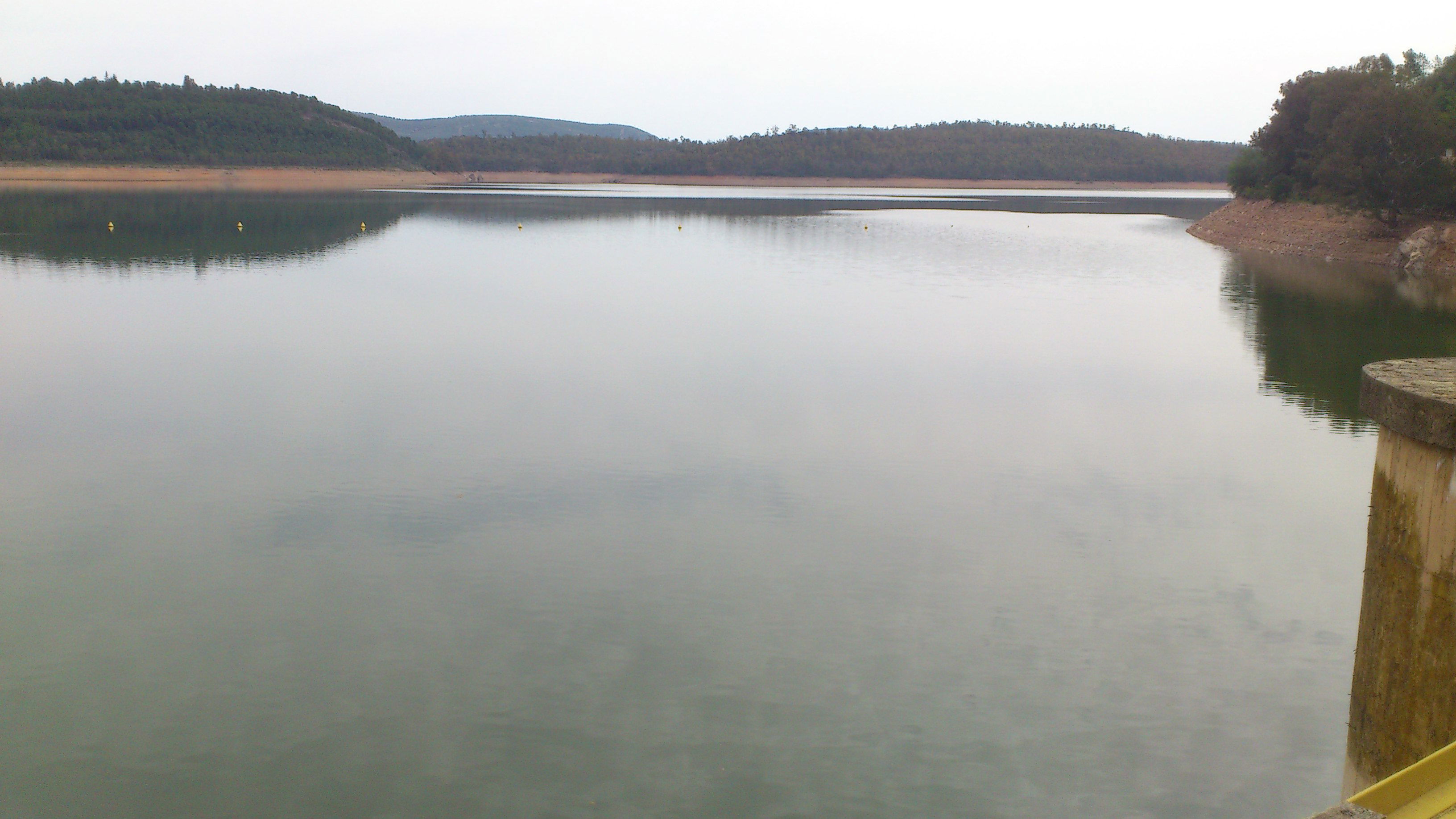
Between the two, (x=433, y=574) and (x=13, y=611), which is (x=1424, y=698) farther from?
(x=13, y=611)

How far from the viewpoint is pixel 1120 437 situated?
33.1 ft

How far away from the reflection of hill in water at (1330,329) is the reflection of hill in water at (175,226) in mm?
20263

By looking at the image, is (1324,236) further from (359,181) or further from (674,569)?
(359,181)

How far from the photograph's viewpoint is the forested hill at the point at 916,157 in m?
118

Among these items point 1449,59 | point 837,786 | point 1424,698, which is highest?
point 1449,59

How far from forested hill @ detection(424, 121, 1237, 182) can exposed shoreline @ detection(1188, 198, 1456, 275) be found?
7796 centimetres

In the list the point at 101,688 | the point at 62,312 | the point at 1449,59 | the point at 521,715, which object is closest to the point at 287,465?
the point at 101,688

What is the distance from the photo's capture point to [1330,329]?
17047 millimetres

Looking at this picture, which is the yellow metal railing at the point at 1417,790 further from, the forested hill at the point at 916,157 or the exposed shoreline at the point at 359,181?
the forested hill at the point at 916,157

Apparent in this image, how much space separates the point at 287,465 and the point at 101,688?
358 cm

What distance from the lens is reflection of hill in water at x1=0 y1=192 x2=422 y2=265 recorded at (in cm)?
2683

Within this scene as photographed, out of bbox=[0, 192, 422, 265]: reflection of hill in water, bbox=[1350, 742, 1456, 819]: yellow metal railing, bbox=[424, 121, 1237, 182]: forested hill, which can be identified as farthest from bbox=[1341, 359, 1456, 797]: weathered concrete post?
bbox=[424, 121, 1237, 182]: forested hill

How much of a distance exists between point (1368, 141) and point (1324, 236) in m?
4.78

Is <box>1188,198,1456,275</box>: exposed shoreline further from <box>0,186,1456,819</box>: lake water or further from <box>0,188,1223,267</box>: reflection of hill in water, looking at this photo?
<box>0,188,1223,267</box>: reflection of hill in water
